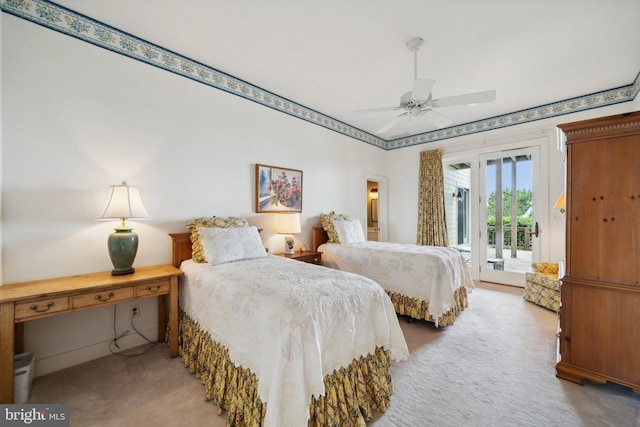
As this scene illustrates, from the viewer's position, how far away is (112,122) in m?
2.43

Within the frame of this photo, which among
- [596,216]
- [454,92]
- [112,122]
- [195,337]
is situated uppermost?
[454,92]

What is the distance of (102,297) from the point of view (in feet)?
6.42

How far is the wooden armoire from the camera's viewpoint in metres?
1.79

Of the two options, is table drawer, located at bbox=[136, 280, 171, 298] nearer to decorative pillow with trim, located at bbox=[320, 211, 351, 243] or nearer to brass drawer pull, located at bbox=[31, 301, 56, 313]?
brass drawer pull, located at bbox=[31, 301, 56, 313]

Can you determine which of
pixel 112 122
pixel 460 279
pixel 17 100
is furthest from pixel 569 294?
pixel 17 100

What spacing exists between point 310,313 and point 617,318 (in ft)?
7.31

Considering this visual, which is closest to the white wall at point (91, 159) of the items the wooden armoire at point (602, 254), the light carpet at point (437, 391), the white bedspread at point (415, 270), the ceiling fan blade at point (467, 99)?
the light carpet at point (437, 391)

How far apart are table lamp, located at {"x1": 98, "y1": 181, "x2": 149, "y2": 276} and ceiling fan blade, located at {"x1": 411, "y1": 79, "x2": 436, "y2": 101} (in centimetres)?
269

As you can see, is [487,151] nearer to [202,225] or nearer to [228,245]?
[228,245]

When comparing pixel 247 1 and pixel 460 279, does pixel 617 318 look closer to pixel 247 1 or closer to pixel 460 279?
pixel 460 279

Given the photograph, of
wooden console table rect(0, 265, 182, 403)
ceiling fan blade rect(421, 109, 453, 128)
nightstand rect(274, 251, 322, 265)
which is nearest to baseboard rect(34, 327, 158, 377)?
wooden console table rect(0, 265, 182, 403)

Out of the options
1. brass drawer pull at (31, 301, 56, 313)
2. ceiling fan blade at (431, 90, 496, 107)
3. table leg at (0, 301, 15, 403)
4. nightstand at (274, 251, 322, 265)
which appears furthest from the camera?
nightstand at (274, 251, 322, 265)

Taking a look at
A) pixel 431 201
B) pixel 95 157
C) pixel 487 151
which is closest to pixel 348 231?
pixel 431 201

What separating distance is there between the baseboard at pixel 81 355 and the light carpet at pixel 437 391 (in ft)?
0.21
